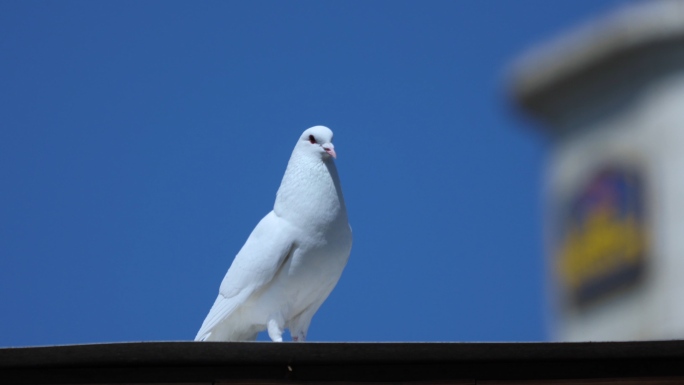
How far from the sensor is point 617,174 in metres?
45.0

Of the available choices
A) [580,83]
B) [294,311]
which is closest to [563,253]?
[580,83]

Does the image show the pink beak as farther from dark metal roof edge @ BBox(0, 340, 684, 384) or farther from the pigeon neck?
dark metal roof edge @ BBox(0, 340, 684, 384)

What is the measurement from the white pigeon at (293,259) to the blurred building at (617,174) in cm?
3391

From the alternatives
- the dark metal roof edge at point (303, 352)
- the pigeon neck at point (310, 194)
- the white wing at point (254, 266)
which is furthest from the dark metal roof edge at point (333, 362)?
the pigeon neck at point (310, 194)

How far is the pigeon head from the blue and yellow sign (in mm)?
34341

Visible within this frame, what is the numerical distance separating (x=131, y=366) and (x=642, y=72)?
37821mm

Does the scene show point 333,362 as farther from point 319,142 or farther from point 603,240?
point 603,240

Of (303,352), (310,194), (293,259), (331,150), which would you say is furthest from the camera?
(331,150)

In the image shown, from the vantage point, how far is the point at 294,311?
8430 mm

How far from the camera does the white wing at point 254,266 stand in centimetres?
823

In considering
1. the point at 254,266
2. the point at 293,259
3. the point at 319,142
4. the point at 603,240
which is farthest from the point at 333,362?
the point at 603,240

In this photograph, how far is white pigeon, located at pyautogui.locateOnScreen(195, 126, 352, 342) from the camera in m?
8.22

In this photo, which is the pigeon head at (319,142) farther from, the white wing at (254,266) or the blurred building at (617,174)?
the blurred building at (617,174)

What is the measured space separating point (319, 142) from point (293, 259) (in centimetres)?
86
